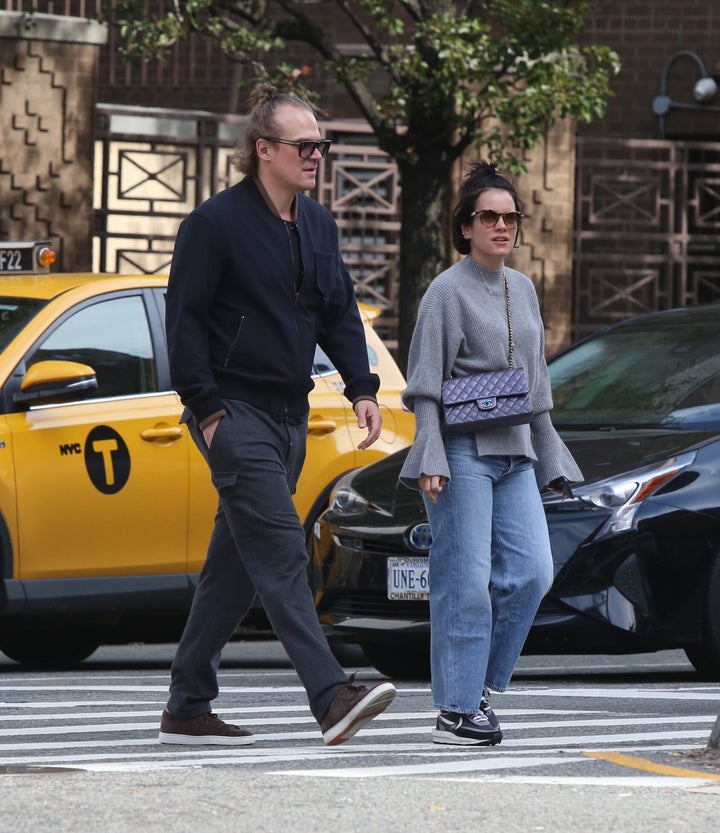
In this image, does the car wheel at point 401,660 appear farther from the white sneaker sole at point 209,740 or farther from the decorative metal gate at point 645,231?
the decorative metal gate at point 645,231

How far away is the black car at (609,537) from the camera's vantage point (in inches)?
309

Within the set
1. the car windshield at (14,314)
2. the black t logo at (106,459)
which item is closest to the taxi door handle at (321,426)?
the black t logo at (106,459)

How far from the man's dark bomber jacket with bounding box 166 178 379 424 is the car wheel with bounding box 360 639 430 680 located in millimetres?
2766

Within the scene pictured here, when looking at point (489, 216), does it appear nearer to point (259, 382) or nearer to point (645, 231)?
point (259, 382)

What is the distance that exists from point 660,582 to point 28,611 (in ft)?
8.84

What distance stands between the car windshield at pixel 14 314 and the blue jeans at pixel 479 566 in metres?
3.21

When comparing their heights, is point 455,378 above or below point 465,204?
below

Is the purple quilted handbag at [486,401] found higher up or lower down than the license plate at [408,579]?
higher up

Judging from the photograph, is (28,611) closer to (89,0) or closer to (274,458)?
(274,458)

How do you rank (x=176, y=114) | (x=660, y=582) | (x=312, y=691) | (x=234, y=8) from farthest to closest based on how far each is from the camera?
(x=176, y=114), (x=234, y=8), (x=660, y=582), (x=312, y=691)

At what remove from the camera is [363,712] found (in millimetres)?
5824

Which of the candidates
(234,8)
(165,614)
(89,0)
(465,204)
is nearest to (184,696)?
(465,204)

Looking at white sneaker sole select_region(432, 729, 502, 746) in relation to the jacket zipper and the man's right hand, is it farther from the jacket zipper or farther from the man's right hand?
the jacket zipper

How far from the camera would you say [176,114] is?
16562 mm
